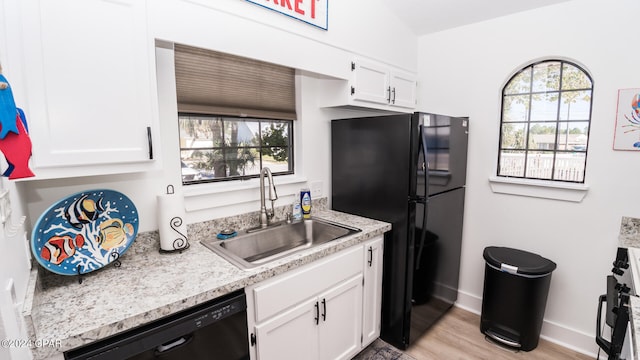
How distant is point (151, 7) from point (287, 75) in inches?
Result: 40.2

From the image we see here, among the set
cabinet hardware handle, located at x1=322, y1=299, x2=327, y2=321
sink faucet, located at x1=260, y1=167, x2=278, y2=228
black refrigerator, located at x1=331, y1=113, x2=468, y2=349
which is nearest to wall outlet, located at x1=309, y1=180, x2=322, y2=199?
black refrigerator, located at x1=331, y1=113, x2=468, y2=349

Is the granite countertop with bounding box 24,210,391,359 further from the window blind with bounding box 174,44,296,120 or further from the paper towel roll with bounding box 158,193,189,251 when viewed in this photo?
the window blind with bounding box 174,44,296,120

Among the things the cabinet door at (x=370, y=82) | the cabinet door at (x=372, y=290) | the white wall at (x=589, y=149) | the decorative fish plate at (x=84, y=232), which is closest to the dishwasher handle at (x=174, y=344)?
the decorative fish plate at (x=84, y=232)

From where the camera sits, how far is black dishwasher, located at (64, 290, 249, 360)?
0.96m

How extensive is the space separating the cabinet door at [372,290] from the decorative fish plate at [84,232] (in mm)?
1321

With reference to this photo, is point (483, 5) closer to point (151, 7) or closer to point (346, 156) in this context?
point (346, 156)

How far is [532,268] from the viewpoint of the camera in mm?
2016

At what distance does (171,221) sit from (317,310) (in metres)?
0.90

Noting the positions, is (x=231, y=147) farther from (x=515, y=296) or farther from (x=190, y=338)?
(x=515, y=296)

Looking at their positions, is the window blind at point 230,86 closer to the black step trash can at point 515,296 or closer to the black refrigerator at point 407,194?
the black refrigerator at point 407,194

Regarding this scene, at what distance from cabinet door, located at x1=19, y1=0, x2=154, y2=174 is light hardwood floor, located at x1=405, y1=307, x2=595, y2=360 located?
7.20 ft

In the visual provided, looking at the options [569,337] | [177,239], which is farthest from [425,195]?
[569,337]

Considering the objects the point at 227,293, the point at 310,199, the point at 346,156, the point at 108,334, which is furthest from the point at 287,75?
the point at 108,334

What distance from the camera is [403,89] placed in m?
2.53
